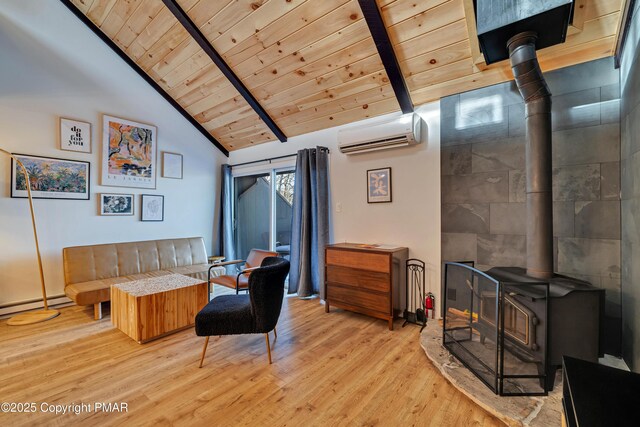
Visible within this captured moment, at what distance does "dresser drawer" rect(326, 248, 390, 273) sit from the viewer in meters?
2.75

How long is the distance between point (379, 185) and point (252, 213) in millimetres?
2571

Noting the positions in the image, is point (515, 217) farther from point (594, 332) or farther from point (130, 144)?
point (130, 144)

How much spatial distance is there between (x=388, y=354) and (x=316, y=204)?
1.99m

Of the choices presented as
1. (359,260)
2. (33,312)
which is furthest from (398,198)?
(33,312)

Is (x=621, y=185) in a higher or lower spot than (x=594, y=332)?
higher

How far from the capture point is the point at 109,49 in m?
3.72

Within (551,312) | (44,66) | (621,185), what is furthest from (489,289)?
(44,66)

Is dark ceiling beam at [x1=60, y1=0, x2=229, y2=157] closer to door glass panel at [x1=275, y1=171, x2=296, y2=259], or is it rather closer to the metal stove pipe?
door glass panel at [x1=275, y1=171, x2=296, y2=259]

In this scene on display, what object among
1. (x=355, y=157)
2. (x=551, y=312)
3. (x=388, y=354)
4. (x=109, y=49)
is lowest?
(x=388, y=354)

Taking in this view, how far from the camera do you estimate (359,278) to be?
9.60 feet

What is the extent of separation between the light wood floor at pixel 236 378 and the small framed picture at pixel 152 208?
1709mm

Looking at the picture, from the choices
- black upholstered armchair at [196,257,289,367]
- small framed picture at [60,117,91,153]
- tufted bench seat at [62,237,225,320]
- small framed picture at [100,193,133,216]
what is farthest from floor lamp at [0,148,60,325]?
black upholstered armchair at [196,257,289,367]

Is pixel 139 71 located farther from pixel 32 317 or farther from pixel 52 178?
pixel 32 317

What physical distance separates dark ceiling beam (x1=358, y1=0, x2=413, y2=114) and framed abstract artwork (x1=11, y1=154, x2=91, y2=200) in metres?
3.77
